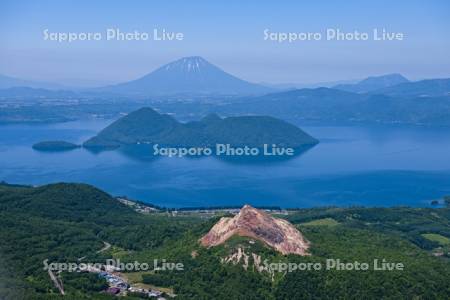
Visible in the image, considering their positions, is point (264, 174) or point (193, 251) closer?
point (193, 251)

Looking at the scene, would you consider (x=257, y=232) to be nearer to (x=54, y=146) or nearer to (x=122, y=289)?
(x=122, y=289)

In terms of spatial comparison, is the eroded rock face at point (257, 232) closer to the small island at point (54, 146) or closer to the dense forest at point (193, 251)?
the dense forest at point (193, 251)

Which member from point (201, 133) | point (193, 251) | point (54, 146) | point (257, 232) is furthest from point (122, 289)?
point (201, 133)

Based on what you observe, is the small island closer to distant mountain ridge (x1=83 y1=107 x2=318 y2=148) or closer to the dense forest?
distant mountain ridge (x1=83 y1=107 x2=318 y2=148)

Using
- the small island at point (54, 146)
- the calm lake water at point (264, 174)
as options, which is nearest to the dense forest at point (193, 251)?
the calm lake water at point (264, 174)

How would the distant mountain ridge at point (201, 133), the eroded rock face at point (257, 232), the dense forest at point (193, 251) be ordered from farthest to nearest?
the distant mountain ridge at point (201, 133)
the eroded rock face at point (257, 232)
the dense forest at point (193, 251)

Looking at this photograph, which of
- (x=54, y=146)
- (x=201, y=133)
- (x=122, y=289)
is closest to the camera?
(x=122, y=289)

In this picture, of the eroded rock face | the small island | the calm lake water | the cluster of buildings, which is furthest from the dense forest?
the small island
